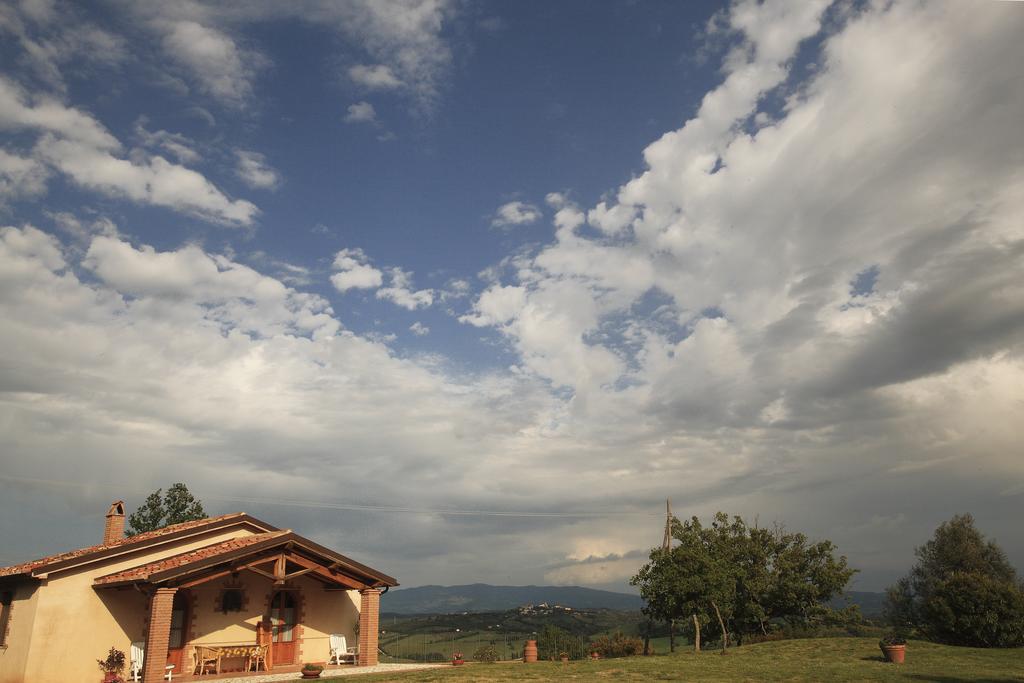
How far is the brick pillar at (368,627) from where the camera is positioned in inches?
987

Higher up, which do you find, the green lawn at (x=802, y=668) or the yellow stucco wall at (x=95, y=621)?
the yellow stucco wall at (x=95, y=621)

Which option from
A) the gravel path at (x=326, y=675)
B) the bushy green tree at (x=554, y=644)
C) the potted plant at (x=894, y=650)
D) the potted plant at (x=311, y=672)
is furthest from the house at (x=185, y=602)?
the potted plant at (x=894, y=650)

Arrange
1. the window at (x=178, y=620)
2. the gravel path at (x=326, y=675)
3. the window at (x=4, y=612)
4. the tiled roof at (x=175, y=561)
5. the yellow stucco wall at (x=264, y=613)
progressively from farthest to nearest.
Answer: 1. the yellow stucco wall at (x=264, y=613)
2. the window at (x=178, y=620)
3. the window at (x=4, y=612)
4. the tiled roof at (x=175, y=561)
5. the gravel path at (x=326, y=675)

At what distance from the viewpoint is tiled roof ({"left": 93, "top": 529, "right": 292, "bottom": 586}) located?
68.6ft

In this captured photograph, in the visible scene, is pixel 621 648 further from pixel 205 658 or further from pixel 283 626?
pixel 205 658

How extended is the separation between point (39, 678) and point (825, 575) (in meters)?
40.1

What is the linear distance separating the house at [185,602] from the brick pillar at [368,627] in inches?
1.6

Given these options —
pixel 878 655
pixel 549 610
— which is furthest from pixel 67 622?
pixel 549 610

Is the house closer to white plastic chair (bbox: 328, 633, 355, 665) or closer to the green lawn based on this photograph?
white plastic chair (bbox: 328, 633, 355, 665)

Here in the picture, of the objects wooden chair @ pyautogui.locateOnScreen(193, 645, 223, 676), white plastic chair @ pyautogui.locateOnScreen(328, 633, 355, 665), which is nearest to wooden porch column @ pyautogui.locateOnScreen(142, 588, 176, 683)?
wooden chair @ pyautogui.locateOnScreen(193, 645, 223, 676)

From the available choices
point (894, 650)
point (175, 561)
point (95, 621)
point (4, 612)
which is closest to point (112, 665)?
point (95, 621)

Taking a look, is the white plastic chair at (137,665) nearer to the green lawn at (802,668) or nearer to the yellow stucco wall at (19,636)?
the yellow stucco wall at (19,636)

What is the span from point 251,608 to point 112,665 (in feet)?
16.3

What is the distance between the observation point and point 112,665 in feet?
67.6
